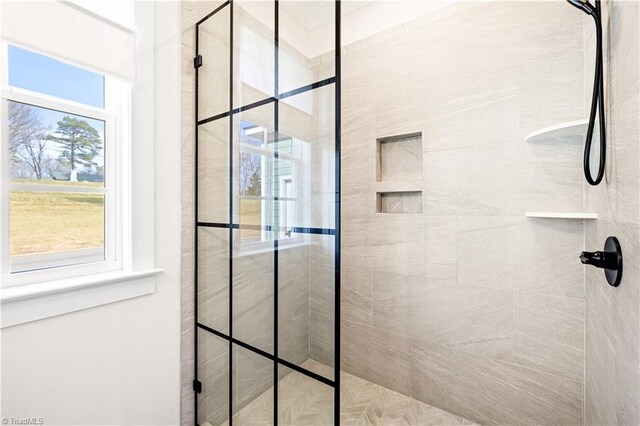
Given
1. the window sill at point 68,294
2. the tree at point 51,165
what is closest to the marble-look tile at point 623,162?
the window sill at point 68,294

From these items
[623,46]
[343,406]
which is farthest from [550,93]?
[343,406]

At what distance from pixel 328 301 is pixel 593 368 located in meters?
1.12

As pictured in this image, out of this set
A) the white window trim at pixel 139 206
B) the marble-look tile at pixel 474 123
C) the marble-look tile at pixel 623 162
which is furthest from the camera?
the marble-look tile at pixel 474 123

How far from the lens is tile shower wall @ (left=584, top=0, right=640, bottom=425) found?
0.68 meters

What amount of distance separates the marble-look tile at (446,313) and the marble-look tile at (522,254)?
0.08m

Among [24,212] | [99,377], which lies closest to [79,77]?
[24,212]

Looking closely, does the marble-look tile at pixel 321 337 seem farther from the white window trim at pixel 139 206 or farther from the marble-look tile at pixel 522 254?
the marble-look tile at pixel 522 254

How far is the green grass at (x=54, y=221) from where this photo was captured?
893 mm

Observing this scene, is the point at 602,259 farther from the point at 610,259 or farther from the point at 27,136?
the point at 27,136

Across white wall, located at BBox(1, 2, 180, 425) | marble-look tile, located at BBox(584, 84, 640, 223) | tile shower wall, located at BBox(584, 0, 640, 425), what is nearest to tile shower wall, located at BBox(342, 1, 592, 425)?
tile shower wall, located at BBox(584, 0, 640, 425)

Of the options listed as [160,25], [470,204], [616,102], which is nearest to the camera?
[616,102]

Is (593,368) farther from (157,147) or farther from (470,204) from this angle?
(157,147)

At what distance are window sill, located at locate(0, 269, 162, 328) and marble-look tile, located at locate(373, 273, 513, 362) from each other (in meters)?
1.31

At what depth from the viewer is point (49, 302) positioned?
90 cm
